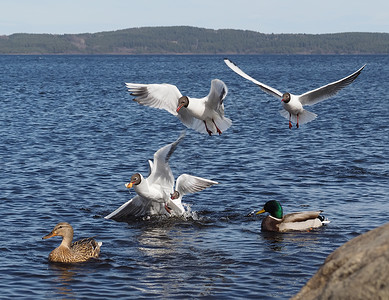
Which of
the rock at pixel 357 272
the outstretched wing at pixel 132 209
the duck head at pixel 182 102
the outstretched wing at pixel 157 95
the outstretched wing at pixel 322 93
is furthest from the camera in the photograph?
the outstretched wing at pixel 322 93

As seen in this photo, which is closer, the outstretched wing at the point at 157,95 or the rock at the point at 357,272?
the rock at the point at 357,272

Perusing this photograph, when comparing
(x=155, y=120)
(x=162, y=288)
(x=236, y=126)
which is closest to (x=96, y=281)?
(x=162, y=288)

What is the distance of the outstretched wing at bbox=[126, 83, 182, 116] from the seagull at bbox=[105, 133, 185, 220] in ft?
3.41

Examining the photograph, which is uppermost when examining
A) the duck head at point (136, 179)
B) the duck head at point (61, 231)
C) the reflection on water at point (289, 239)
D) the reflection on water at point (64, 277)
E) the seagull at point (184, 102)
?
the seagull at point (184, 102)

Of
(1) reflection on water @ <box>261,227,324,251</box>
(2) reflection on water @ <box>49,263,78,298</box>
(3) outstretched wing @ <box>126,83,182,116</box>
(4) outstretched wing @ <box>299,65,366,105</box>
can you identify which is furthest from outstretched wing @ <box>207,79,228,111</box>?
(2) reflection on water @ <box>49,263,78,298</box>

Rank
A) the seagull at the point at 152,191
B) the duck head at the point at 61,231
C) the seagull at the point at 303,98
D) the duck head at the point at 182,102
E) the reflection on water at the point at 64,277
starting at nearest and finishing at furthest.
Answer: the reflection on water at the point at 64,277, the duck head at the point at 61,231, the duck head at the point at 182,102, the seagull at the point at 152,191, the seagull at the point at 303,98

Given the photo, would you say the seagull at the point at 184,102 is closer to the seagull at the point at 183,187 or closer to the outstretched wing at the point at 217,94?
the outstretched wing at the point at 217,94

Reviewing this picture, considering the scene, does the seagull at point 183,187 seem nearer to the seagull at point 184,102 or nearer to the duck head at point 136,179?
the duck head at point 136,179

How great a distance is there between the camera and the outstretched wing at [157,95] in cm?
1588

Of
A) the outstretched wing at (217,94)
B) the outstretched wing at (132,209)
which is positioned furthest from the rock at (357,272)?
the outstretched wing at (132,209)

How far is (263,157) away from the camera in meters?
26.1

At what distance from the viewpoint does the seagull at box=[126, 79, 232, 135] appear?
1576 cm

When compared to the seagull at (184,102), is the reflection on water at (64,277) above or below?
below

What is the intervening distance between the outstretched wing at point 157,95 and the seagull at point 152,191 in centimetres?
104
